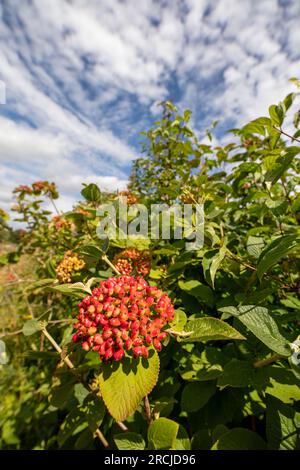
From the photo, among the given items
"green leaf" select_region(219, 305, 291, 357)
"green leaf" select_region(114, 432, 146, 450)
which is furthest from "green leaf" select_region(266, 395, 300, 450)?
"green leaf" select_region(114, 432, 146, 450)

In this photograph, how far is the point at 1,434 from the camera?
8.67 feet

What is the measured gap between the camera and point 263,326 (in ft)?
2.70

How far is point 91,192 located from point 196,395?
4.34ft

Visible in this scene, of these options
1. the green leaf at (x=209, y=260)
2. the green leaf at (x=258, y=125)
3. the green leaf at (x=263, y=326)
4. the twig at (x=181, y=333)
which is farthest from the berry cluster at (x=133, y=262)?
the green leaf at (x=258, y=125)

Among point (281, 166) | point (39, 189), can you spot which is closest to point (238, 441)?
point (281, 166)

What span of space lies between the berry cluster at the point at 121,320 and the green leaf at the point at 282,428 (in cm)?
47

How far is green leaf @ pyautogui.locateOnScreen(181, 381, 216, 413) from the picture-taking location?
3.59ft

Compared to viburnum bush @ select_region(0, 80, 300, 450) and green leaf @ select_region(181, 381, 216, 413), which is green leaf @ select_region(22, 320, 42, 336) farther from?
green leaf @ select_region(181, 381, 216, 413)

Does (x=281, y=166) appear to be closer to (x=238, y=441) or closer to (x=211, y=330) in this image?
(x=211, y=330)

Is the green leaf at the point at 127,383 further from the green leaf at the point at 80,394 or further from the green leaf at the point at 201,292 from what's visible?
the green leaf at the point at 80,394

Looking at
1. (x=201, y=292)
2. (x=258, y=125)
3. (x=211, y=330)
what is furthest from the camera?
(x=258, y=125)
